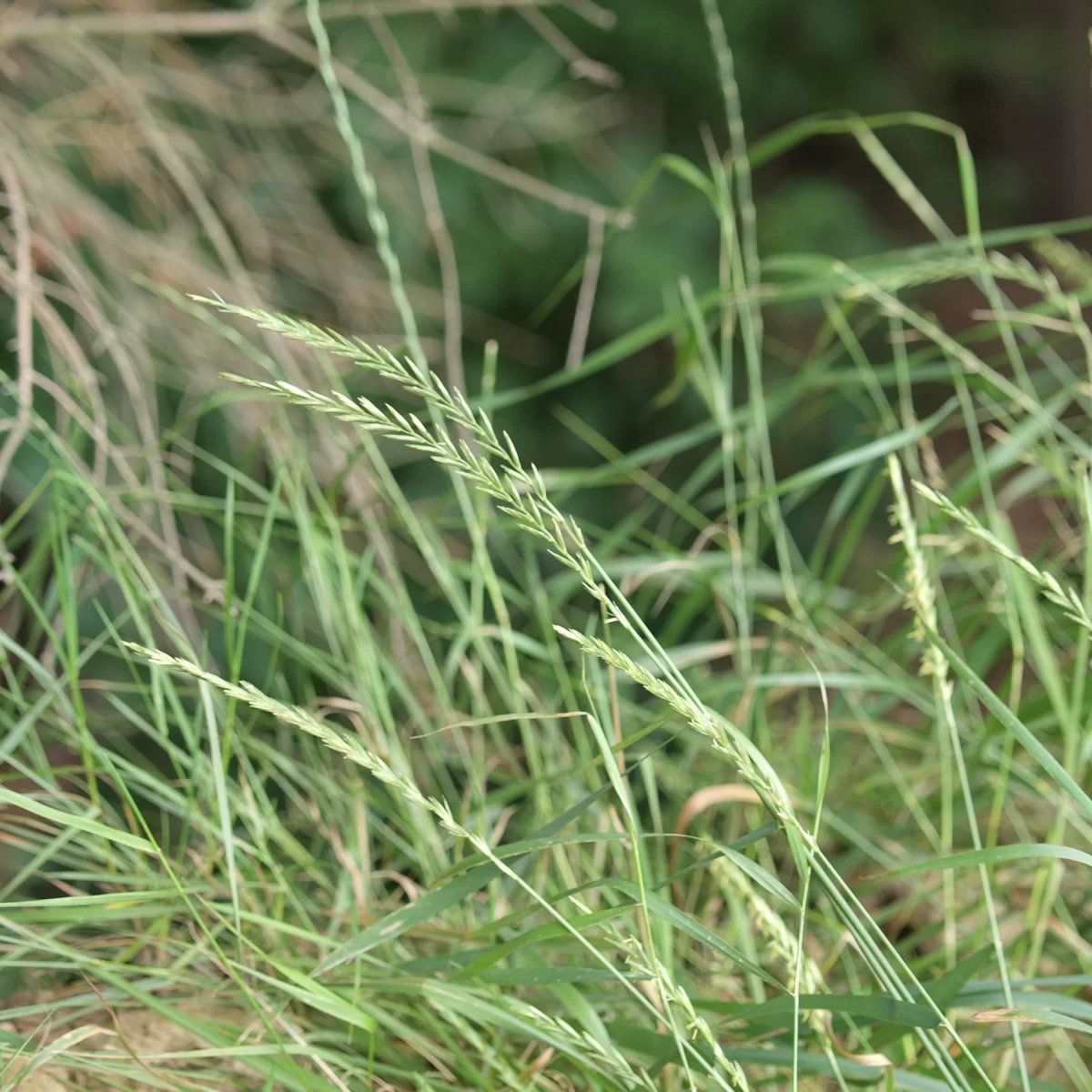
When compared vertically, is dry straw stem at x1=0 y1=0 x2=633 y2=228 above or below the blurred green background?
above

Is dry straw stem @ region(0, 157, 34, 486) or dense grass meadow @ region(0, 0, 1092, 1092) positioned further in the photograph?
dry straw stem @ region(0, 157, 34, 486)

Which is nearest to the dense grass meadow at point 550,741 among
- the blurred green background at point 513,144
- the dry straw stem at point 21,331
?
the dry straw stem at point 21,331

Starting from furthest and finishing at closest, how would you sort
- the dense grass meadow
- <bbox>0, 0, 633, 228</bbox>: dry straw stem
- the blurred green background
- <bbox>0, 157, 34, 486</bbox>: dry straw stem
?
the blurred green background < <bbox>0, 0, 633, 228</bbox>: dry straw stem < <bbox>0, 157, 34, 486</bbox>: dry straw stem < the dense grass meadow

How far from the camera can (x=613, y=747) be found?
0.46 metres

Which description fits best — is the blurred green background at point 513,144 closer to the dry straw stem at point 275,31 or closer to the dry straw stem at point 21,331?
the dry straw stem at point 275,31

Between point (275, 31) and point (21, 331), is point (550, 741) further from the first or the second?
point (275, 31)

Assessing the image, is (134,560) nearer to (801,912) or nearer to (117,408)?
(801,912)

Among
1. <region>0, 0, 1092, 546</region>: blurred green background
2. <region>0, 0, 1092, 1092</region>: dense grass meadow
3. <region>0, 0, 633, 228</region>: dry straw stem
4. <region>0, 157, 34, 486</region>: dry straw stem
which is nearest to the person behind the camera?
<region>0, 0, 1092, 1092</region>: dense grass meadow

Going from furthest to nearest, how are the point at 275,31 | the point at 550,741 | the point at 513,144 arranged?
1. the point at 513,144
2. the point at 275,31
3. the point at 550,741

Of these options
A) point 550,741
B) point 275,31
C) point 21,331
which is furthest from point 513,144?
point 550,741

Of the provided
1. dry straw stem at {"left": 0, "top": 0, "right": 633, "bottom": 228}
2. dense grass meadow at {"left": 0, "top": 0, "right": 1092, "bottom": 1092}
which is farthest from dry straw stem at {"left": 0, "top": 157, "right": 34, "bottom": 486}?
dry straw stem at {"left": 0, "top": 0, "right": 633, "bottom": 228}

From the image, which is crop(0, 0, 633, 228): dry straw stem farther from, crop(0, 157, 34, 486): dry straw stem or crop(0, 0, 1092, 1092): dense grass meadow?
crop(0, 157, 34, 486): dry straw stem

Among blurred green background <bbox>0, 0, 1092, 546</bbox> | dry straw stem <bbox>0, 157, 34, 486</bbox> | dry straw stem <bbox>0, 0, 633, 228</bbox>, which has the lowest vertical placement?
blurred green background <bbox>0, 0, 1092, 546</bbox>

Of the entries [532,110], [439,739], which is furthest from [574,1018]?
[532,110]
